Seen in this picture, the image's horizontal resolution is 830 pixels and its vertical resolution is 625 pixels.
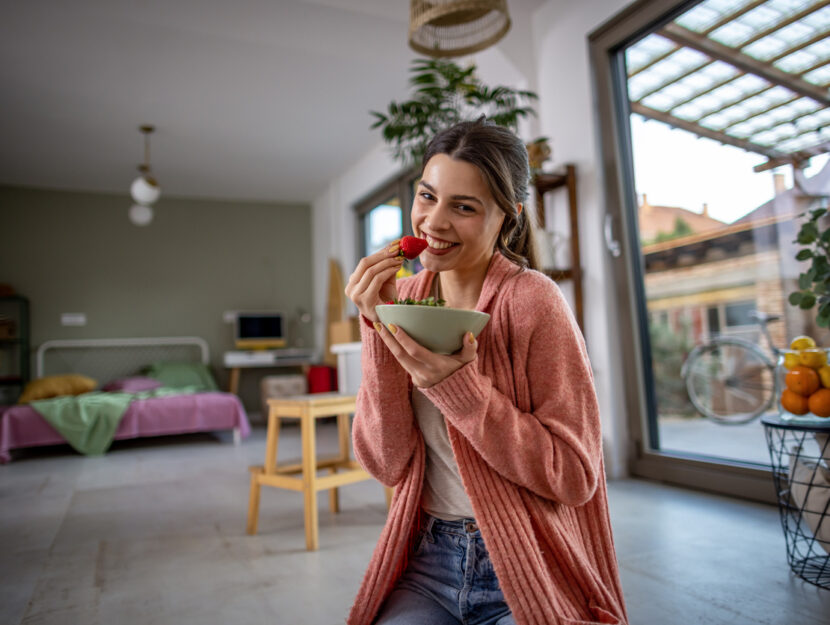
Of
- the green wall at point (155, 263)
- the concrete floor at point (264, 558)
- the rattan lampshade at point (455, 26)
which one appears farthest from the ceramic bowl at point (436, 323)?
the green wall at point (155, 263)

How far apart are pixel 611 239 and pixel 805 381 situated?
1.51 metres

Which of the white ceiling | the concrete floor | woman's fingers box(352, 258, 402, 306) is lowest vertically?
the concrete floor

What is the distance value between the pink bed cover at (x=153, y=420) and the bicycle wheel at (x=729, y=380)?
3551 mm

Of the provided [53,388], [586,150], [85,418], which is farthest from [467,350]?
[53,388]

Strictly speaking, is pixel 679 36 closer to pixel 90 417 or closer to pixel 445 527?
pixel 445 527

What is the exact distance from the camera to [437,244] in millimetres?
842

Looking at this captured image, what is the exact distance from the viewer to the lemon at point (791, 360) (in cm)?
166

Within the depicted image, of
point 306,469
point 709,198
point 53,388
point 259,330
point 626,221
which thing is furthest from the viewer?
point 259,330

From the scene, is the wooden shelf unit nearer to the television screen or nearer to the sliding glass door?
the sliding glass door

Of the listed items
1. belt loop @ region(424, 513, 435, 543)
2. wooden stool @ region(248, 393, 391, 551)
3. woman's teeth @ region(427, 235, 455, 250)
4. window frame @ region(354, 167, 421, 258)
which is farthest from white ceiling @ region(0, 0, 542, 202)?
belt loop @ region(424, 513, 435, 543)

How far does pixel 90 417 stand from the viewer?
4.36 meters

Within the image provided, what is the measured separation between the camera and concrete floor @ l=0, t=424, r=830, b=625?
1.52 m

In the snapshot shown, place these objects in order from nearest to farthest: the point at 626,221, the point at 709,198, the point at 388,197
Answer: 1. the point at 709,198
2. the point at 626,221
3. the point at 388,197

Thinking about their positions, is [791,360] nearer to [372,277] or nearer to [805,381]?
[805,381]
